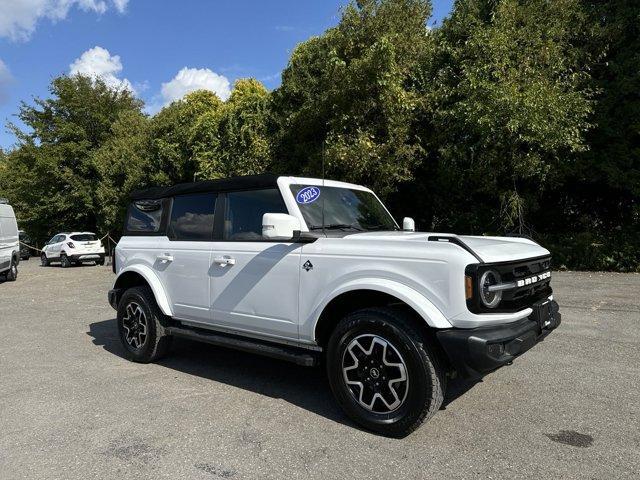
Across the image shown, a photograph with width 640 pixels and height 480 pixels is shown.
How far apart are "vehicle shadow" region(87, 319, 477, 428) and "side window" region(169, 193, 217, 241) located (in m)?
1.40

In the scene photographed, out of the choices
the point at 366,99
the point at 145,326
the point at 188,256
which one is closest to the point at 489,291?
the point at 188,256

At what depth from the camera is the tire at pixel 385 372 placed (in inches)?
129

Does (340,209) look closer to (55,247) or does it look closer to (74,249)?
(74,249)

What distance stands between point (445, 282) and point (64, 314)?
776 cm

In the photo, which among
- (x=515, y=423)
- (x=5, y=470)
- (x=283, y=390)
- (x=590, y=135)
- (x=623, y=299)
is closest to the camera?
(x=5, y=470)

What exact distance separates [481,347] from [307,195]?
2.01 m

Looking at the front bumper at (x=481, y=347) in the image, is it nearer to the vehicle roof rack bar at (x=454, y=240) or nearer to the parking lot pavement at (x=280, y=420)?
the vehicle roof rack bar at (x=454, y=240)

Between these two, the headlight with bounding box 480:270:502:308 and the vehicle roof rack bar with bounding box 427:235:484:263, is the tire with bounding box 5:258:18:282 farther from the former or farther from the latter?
the headlight with bounding box 480:270:502:308

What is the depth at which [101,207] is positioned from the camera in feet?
95.5

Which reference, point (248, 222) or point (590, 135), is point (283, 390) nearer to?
point (248, 222)

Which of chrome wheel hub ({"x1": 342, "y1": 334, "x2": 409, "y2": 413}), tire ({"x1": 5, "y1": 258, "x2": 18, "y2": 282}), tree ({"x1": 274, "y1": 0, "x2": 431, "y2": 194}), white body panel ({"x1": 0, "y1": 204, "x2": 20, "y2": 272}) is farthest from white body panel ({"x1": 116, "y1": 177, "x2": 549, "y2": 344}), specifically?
tire ({"x1": 5, "y1": 258, "x2": 18, "y2": 282})

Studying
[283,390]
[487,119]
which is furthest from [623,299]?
[283,390]

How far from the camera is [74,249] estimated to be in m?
21.1

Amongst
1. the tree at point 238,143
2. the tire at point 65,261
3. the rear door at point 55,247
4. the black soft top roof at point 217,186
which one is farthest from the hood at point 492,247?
the rear door at point 55,247
